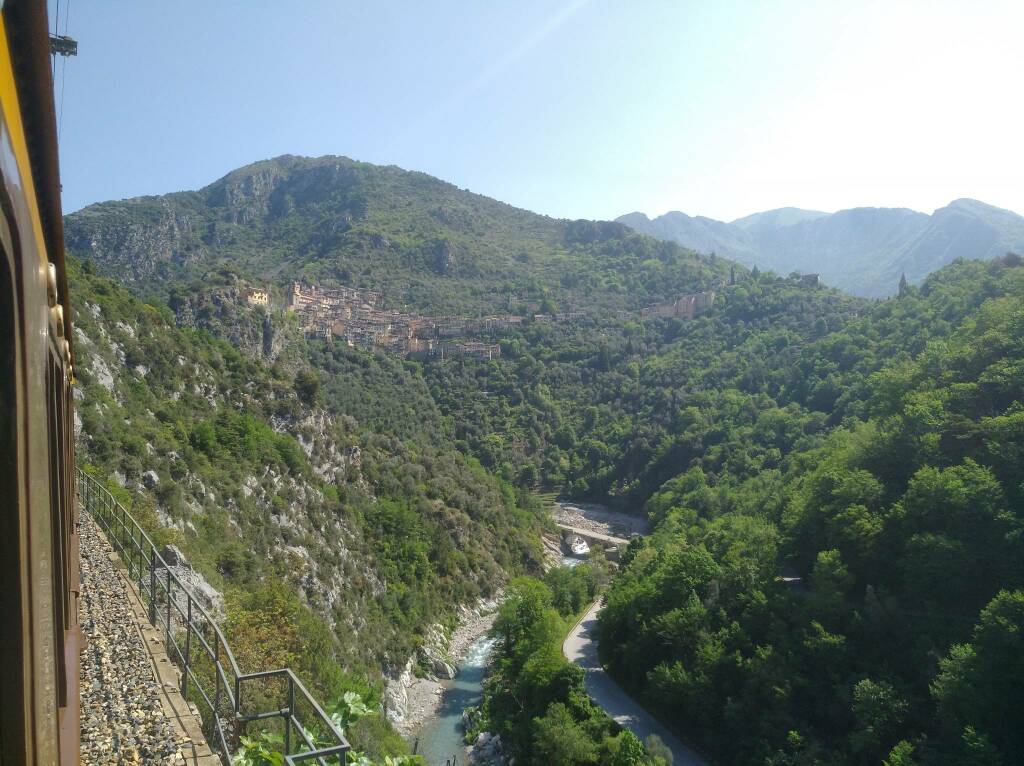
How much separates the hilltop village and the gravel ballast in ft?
183

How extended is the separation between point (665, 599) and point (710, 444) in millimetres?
27618

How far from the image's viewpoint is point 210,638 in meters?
12.1

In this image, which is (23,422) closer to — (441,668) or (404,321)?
(441,668)

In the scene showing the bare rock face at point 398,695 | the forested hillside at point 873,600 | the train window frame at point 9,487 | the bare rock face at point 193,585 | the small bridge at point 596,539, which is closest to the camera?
the train window frame at point 9,487

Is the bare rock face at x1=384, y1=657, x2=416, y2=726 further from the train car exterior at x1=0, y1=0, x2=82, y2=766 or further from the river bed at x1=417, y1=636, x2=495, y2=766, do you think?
the train car exterior at x1=0, y1=0, x2=82, y2=766

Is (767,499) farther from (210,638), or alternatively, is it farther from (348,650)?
(210,638)

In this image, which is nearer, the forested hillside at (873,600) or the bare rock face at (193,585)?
the bare rock face at (193,585)

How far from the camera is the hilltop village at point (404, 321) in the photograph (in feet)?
218

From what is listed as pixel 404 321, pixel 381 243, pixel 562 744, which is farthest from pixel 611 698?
pixel 381 243

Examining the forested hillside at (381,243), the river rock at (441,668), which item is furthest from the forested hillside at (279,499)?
the forested hillside at (381,243)

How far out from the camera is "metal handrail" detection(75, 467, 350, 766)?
11.9ft

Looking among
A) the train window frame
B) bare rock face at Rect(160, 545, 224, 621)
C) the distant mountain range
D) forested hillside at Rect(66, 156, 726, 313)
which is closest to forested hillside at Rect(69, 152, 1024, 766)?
bare rock face at Rect(160, 545, 224, 621)

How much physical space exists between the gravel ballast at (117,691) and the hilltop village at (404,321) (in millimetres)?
55733

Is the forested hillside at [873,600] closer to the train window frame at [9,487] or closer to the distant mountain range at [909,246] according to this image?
the train window frame at [9,487]
